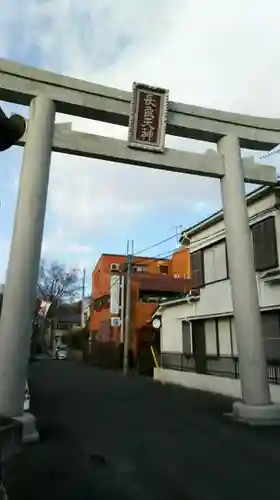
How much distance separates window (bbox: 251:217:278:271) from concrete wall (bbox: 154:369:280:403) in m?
3.78

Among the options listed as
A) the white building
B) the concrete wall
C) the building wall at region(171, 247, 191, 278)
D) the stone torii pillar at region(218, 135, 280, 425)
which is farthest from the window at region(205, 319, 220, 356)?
the building wall at region(171, 247, 191, 278)

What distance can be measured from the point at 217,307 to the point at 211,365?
2.30 meters

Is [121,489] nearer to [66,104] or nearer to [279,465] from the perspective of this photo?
[279,465]

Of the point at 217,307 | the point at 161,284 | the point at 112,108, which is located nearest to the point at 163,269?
the point at 161,284

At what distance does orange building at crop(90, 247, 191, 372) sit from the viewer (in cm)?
3050

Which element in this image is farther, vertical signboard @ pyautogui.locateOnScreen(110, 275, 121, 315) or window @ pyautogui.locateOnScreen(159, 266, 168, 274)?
window @ pyautogui.locateOnScreen(159, 266, 168, 274)

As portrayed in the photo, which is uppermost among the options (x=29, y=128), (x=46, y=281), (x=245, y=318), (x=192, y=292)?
(x=46, y=281)

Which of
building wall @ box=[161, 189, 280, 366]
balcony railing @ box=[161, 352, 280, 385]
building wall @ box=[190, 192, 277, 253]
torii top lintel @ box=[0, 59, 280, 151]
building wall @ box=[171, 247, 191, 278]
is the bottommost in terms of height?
balcony railing @ box=[161, 352, 280, 385]

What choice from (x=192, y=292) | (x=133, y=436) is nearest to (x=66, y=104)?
(x=133, y=436)

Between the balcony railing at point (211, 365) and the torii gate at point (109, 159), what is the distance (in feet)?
9.46

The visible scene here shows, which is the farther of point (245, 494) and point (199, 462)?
point (199, 462)

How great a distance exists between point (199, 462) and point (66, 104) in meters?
7.91

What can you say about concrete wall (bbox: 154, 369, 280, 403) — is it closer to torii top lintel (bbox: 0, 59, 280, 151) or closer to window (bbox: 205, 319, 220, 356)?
window (bbox: 205, 319, 220, 356)

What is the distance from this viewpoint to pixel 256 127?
12078mm
